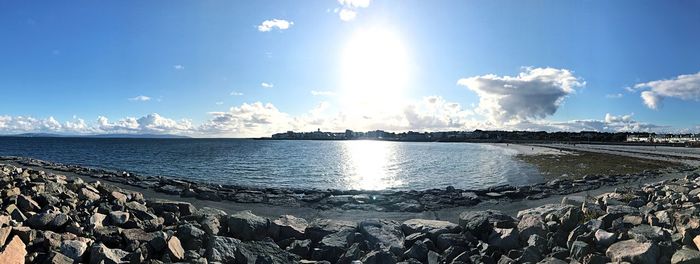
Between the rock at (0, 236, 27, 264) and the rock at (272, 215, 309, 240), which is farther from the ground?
the rock at (0, 236, 27, 264)

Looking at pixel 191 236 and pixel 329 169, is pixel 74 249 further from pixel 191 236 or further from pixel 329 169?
pixel 329 169

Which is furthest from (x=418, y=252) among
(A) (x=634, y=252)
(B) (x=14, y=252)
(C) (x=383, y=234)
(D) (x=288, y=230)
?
(B) (x=14, y=252)

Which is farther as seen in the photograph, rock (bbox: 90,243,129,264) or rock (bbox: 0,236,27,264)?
rock (bbox: 90,243,129,264)

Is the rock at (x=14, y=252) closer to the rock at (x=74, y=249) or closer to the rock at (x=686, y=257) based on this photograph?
the rock at (x=74, y=249)

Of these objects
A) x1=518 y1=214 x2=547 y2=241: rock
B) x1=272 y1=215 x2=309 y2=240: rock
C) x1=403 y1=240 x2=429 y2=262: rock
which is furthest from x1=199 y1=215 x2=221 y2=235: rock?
x1=518 y1=214 x2=547 y2=241: rock

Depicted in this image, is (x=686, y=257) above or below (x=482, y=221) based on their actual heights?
above

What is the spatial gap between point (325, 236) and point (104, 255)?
3.98 metres

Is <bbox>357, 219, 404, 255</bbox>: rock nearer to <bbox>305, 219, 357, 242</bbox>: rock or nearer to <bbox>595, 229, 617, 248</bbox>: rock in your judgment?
<bbox>305, 219, 357, 242</bbox>: rock

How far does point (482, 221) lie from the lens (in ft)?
28.7

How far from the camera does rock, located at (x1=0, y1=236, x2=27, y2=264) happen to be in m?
5.97

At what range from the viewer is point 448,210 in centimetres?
Result: 1463

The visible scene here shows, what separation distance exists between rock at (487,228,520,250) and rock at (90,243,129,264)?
6.62 meters

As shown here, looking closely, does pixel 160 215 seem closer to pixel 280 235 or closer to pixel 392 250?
pixel 280 235

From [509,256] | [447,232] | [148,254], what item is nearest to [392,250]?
[447,232]
